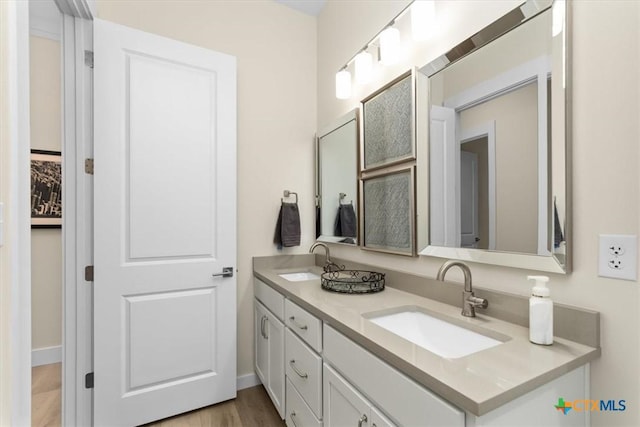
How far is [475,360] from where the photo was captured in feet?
2.54

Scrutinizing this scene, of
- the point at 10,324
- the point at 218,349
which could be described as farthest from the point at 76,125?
the point at 218,349

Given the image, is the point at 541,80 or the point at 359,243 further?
the point at 359,243

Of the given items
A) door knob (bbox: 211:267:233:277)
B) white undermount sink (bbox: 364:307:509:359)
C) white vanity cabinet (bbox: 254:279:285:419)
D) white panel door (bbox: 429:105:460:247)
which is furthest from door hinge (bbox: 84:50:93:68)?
white undermount sink (bbox: 364:307:509:359)

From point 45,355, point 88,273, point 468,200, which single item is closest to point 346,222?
point 468,200

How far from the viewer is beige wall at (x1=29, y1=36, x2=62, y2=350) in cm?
247

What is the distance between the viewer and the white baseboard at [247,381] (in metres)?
2.06

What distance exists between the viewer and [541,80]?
0.97 metres

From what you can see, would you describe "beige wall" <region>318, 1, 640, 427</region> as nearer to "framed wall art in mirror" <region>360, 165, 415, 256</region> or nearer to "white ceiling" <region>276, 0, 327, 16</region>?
"framed wall art in mirror" <region>360, 165, 415, 256</region>

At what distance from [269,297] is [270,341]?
0.25 meters

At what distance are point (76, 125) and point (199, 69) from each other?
2.37ft

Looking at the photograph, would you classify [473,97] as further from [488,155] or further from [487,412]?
[487,412]

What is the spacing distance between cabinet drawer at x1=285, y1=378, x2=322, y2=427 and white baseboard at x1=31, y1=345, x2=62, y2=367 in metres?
2.17

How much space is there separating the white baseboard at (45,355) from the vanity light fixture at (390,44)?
3.23 meters

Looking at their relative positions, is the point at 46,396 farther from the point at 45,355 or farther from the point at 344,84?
the point at 344,84
